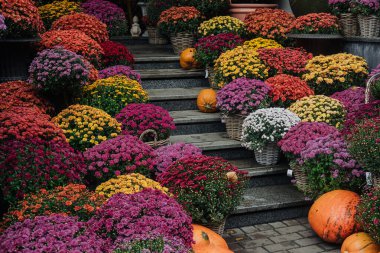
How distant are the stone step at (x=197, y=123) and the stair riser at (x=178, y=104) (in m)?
0.22

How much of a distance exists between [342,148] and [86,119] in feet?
8.50

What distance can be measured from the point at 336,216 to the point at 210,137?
234 cm

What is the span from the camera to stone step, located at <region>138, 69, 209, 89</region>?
7.67 m

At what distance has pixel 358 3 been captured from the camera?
7.20 metres

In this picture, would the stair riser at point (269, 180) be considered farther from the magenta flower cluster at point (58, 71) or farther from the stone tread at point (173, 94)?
the magenta flower cluster at point (58, 71)

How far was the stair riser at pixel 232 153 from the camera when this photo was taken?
619cm

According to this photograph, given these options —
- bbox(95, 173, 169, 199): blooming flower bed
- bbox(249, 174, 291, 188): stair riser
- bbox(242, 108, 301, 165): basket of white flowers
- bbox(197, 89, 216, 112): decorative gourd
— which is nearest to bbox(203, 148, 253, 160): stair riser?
bbox(242, 108, 301, 165): basket of white flowers

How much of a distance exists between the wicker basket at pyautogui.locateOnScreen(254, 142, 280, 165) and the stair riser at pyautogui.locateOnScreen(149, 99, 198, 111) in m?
1.63

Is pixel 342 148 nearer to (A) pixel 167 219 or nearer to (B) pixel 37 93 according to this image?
(A) pixel 167 219

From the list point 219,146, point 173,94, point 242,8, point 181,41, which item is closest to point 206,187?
point 219,146

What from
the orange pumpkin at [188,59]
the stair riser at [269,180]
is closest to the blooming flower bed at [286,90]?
the stair riser at [269,180]

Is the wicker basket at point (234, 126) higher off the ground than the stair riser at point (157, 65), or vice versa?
the stair riser at point (157, 65)

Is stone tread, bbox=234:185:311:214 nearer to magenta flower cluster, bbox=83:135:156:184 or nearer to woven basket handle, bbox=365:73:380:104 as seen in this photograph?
magenta flower cluster, bbox=83:135:156:184

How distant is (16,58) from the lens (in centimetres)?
646
